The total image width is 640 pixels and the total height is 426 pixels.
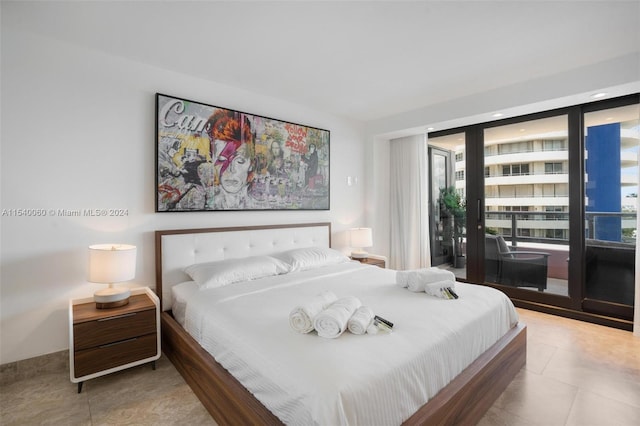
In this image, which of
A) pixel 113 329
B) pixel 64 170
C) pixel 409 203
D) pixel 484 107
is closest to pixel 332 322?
pixel 113 329

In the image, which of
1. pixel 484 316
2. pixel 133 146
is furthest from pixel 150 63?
pixel 484 316

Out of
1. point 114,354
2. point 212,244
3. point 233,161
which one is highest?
point 233,161

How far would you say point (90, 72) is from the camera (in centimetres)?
248

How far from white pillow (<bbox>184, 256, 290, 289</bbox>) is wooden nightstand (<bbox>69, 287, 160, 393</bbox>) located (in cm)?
39

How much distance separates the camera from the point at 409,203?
4637 mm

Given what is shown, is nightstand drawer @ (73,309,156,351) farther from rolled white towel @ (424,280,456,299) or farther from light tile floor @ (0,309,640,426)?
rolled white towel @ (424,280,456,299)

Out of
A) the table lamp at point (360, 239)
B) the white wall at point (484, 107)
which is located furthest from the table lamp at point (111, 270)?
the white wall at point (484, 107)

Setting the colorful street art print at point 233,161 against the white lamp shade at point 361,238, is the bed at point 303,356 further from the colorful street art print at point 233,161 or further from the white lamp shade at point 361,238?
the white lamp shade at point 361,238

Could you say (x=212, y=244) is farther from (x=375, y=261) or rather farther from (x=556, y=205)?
(x=556, y=205)

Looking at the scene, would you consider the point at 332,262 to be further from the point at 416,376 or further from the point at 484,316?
the point at 416,376

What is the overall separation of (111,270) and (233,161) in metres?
1.51

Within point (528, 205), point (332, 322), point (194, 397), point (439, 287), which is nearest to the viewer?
point (332, 322)

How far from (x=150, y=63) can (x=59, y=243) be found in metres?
1.67

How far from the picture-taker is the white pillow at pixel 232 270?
256 centimetres
